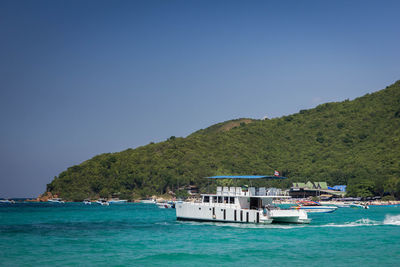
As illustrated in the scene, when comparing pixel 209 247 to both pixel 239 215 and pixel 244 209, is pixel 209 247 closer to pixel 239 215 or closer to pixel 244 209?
pixel 239 215

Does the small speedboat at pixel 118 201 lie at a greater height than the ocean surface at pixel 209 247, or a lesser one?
greater

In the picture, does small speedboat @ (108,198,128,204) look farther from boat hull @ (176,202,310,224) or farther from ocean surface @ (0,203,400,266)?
ocean surface @ (0,203,400,266)

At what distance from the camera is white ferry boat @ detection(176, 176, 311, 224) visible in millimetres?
49531

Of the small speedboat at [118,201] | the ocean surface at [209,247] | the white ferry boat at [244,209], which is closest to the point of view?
the ocean surface at [209,247]

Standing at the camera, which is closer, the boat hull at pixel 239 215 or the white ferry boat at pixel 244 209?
the boat hull at pixel 239 215

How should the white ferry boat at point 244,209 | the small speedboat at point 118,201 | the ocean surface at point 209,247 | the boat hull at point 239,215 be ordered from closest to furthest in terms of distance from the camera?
1. the ocean surface at point 209,247
2. the boat hull at point 239,215
3. the white ferry boat at point 244,209
4. the small speedboat at point 118,201

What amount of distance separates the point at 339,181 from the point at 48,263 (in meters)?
162

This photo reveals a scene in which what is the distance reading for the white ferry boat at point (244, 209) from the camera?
4953cm

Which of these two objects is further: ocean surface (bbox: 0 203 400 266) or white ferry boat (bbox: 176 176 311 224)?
white ferry boat (bbox: 176 176 311 224)

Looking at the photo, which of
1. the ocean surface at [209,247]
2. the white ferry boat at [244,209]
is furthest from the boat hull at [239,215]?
the ocean surface at [209,247]

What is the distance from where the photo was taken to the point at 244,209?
50.3 meters

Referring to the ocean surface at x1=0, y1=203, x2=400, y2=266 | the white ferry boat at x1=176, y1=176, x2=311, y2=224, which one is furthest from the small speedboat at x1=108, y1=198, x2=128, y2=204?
the ocean surface at x1=0, y1=203, x2=400, y2=266

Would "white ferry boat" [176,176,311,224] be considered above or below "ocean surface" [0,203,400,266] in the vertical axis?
above

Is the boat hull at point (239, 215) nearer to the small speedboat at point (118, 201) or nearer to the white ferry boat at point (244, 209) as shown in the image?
the white ferry boat at point (244, 209)
